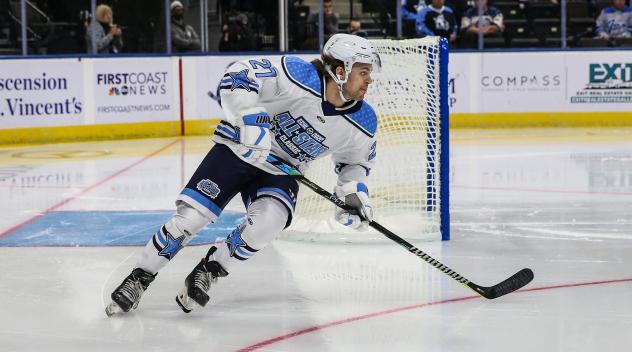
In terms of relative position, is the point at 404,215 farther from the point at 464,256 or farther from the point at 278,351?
the point at 278,351

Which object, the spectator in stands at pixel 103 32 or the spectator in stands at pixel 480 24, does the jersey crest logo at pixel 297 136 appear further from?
the spectator in stands at pixel 480 24

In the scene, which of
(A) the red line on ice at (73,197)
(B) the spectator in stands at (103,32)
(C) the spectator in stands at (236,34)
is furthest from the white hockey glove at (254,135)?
(C) the spectator in stands at (236,34)

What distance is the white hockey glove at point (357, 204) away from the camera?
14.1ft

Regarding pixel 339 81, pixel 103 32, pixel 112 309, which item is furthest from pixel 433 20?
pixel 112 309

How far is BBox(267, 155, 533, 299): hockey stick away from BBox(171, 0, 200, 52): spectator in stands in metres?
8.85

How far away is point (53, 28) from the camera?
1269 centimetres

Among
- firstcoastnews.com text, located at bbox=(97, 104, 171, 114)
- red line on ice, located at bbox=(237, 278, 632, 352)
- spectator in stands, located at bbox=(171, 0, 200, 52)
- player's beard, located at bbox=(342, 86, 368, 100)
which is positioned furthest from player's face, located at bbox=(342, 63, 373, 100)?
spectator in stands, located at bbox=(171, 0, 200, 52)

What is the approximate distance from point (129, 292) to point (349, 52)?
→ 4.07 ft

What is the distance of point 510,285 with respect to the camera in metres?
4.60

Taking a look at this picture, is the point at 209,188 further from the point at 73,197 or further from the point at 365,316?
the point at 73,197

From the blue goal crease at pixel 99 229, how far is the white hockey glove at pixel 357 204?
1.85 m

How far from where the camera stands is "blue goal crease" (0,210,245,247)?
6.10 meters

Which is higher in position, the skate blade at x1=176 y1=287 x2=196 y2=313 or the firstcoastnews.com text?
the skate blade at x1=176 y1=287 x2=196 y2=313

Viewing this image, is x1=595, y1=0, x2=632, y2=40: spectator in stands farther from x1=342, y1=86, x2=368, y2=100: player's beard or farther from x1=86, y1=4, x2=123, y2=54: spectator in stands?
x1=342, y1=86, x2=368, y2=100: player's beard
